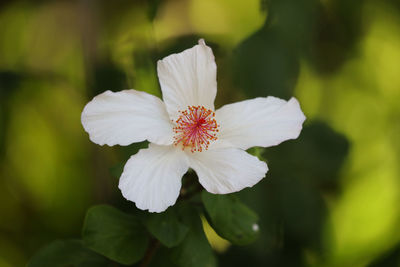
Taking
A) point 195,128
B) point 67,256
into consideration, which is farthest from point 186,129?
point 67,256

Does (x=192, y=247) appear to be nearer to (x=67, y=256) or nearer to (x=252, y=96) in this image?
(x=67, y=256)

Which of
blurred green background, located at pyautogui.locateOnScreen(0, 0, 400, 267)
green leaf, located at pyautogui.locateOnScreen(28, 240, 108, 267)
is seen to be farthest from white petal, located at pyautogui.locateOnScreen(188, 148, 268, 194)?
blurred green background, located at pyautogui.locateOnScreen(0, 0, 400, 267)

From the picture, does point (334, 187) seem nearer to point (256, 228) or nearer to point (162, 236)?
point (256, 228)

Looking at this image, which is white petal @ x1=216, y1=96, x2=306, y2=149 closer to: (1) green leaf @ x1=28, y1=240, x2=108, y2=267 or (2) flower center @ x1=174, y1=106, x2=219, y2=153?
(2) flower center @ x1=174, y1=106, x2=219, y2=153

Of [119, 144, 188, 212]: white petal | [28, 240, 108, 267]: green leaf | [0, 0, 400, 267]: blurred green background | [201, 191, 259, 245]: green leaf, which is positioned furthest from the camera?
[0, 0, 400, 267]: blurred green background

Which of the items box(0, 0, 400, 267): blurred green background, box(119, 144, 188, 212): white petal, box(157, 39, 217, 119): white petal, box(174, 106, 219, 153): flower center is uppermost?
box(157, 39, 217, 119): white petal
